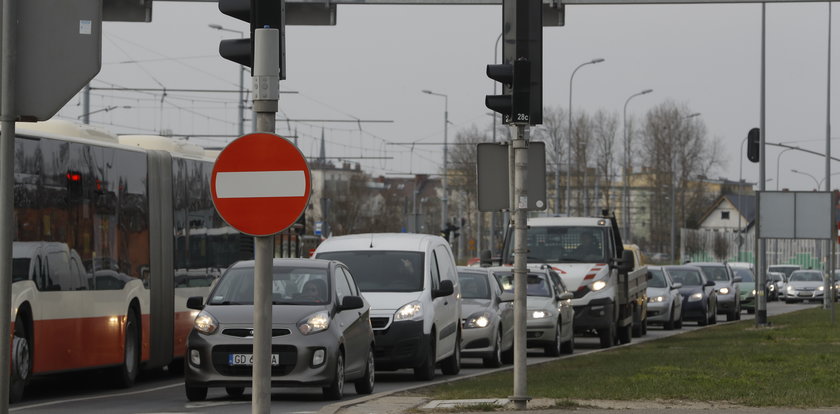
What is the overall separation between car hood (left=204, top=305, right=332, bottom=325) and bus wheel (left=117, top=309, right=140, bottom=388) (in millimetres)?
2679

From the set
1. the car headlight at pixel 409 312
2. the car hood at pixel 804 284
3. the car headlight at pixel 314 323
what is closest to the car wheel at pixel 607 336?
the car headlight at pixel 409 312

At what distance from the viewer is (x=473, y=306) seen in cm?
2433

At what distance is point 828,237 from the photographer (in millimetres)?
36500

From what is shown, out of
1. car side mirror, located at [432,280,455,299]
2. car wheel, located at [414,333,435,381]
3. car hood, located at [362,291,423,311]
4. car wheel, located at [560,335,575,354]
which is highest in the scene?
car side mirror, located at [432,280,455,299]

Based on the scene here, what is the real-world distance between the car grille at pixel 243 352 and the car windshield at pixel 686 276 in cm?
2878

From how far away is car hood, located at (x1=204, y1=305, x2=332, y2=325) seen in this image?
16781 millimetres

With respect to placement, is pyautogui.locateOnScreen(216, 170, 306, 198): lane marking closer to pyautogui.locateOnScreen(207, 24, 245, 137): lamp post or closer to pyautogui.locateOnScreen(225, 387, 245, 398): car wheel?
pyautogui.locateOnScreen(225, 387, 245, 398): car wheel

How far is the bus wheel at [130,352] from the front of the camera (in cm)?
1943

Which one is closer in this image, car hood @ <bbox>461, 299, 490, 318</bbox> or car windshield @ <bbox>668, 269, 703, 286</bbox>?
car hood @ <bbox>461, 299, 490, 318</bbox>

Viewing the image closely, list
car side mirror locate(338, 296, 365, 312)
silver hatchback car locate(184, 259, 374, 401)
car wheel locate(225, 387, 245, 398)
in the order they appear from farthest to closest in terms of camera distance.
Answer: car wheel locate(225, 387, 245, 398), car side mirror locate(338, 296, 365, 312), silver hatchback car locate(184, 259, 374, 401)

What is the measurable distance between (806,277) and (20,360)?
2469 inches

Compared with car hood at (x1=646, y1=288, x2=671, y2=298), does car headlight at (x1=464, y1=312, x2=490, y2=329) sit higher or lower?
higher

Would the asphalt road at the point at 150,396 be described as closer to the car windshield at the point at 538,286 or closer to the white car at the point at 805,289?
the car windshield at the point at 538,286

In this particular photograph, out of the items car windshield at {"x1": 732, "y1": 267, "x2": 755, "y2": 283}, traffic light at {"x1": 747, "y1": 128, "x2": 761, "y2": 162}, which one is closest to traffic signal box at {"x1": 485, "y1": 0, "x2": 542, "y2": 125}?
traffic light at {"x1": 747, "y1": 128, "x2": 761, "y2": 162}
